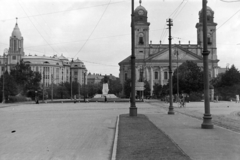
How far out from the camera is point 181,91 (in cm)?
7681

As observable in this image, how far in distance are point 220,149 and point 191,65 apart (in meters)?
71.1

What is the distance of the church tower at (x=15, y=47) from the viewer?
13924 centimetres

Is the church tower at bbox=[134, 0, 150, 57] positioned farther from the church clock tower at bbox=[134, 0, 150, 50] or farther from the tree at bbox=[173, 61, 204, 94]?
the tree at bbox=[173, 61, 204, 94]

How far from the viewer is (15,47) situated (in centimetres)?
14775

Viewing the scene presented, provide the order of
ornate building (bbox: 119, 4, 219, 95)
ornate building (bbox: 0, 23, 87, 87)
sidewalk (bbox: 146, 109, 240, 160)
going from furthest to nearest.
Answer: ornate building (bbox: 0, 23, 87, 87) < ornate building (bbox: 119, 4, 219, 95) < sidewalk (bbox: 146, 109, 240, 160)

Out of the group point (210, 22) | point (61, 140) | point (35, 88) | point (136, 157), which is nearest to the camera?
point (136, 157)

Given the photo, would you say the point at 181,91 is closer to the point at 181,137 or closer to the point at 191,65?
the point at 191,65

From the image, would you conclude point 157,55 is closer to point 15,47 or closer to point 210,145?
point 15,47

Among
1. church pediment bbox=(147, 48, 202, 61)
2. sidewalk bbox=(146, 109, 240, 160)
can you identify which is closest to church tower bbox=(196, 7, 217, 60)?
church pediment bbox=(147, 48, 202, 61)

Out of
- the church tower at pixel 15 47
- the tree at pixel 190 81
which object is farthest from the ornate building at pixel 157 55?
the church tower at pixel 15 47

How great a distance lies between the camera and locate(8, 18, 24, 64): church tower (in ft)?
457

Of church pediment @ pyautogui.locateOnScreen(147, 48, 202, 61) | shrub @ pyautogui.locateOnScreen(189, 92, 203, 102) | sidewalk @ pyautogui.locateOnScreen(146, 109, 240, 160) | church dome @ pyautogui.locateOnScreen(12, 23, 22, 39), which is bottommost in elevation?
sidewalk @ pyautogui.locateOnScreen(146, 109, 240, 160)

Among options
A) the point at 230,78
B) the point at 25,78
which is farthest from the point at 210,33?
the point at 25,78

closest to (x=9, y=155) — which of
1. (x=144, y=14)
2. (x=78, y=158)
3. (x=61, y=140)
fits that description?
(x=78, y=158)
